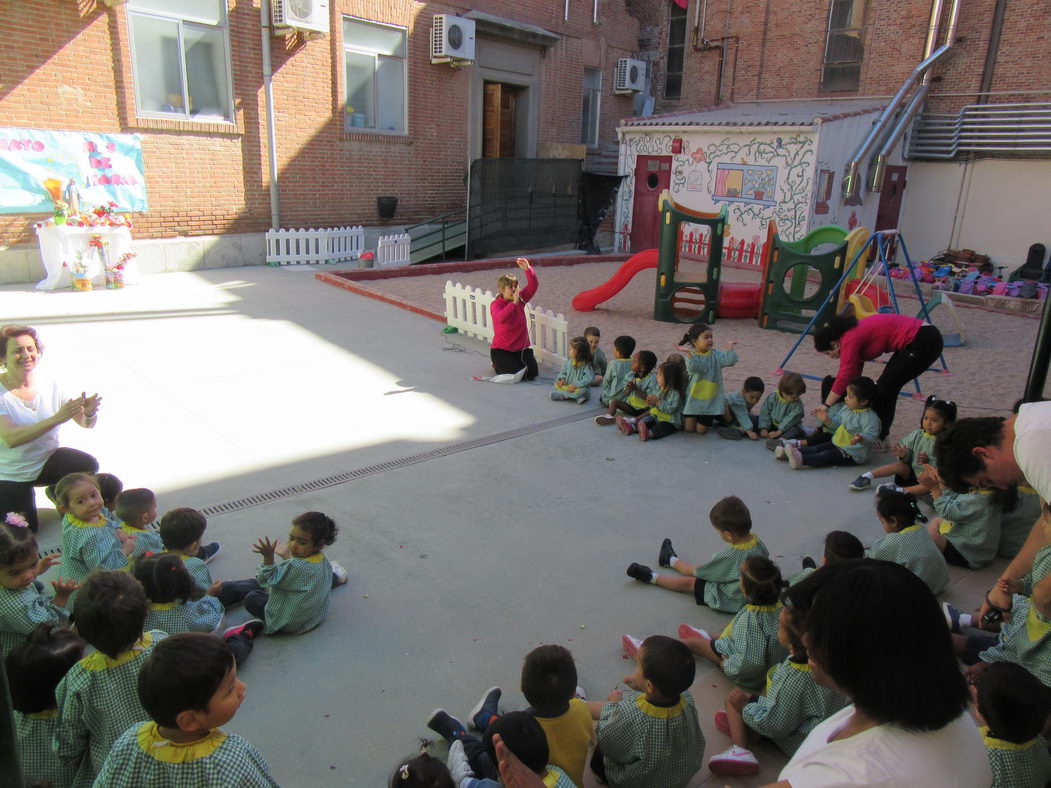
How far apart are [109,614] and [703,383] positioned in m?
4.71

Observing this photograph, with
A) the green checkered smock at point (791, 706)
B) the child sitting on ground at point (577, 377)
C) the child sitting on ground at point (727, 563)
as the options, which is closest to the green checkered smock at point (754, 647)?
the green checkered smock at point (791, 706)

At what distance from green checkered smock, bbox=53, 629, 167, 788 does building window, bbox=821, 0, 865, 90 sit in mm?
20148

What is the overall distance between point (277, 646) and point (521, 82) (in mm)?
17861

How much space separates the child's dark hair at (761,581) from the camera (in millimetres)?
3004

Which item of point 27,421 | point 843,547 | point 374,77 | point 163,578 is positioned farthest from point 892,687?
point 374,77

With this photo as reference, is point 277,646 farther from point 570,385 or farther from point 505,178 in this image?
point 505,178

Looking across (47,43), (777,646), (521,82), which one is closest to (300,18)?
(47,43)

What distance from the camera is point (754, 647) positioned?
3018mm

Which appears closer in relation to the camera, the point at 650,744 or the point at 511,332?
the point at 650,744

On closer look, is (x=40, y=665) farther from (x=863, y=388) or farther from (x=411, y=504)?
(x=863, y=388)

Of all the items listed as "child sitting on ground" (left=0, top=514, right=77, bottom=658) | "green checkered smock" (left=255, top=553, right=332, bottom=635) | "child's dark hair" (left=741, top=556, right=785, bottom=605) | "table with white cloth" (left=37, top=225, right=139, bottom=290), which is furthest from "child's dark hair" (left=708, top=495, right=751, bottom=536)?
"table with white cloth" (left=37, top=225, right=139, bottom=290)

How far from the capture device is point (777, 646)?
3018mm

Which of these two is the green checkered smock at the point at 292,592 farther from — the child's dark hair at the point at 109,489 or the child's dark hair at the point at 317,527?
the child's dark hair at the point at 109,489

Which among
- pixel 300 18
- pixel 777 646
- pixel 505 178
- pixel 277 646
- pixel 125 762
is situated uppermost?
pixel 300 18
